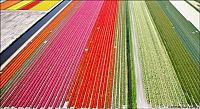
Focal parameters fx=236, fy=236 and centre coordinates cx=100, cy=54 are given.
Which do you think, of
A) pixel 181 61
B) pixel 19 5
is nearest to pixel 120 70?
pixel 181 61

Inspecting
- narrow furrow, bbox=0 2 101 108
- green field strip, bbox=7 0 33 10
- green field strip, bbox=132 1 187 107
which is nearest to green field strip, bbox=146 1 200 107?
green field strip, bbox=132 1 187 107

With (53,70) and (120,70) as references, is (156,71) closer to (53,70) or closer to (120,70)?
(120,70)

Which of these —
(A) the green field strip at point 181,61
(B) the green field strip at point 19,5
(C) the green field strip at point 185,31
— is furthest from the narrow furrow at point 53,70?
(B) the green field strip at point 19,5

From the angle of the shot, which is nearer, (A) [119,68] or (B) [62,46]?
(A) [119,68]

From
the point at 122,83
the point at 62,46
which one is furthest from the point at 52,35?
the point at 122,83

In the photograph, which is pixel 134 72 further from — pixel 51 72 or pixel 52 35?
pixel 52 35

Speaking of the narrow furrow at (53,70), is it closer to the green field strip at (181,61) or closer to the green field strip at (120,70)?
the green field strip at (120,70)

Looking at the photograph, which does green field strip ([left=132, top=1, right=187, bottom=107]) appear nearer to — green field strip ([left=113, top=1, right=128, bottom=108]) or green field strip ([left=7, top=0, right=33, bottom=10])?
green field strip ([left=113, top=1, right=128, bottom=108])
